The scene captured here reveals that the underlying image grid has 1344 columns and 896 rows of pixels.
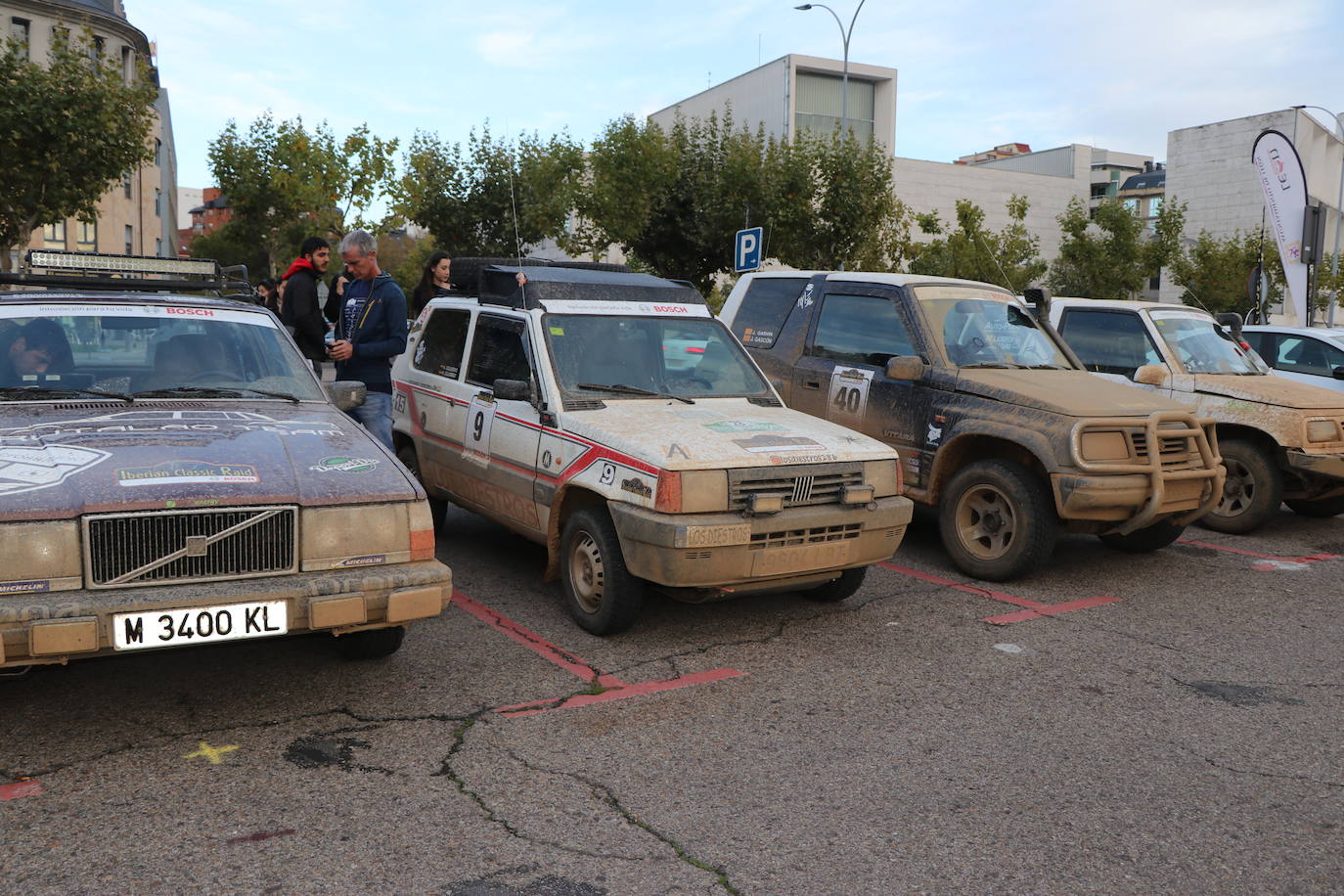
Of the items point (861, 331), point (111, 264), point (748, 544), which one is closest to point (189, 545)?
point (748, 544)

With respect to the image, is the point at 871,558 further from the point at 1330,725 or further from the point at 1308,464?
the point at 1308,464

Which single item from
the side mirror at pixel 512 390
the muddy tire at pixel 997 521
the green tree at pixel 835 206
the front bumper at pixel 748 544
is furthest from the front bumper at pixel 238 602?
the green tree at pixel 835 206

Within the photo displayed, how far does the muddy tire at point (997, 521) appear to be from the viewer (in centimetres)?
659

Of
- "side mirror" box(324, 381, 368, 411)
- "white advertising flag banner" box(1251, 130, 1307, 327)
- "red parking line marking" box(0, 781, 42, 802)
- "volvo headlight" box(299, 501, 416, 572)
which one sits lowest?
"red parking line marking" box(0, 781, 42, 802)

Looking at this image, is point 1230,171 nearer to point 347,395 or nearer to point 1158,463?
point 1158,463

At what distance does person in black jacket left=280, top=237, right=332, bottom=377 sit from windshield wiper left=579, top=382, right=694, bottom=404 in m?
2.79

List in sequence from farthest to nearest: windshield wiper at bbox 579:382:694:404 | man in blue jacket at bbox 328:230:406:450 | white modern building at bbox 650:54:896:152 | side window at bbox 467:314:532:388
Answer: white modern building at bbox 650:54:896:152
man in blue jacket at bbox 328:230:406:450
side window at bbox 467:314:532:388
windshield wiper at bbox 579:382:694:404

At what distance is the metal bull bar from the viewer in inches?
253

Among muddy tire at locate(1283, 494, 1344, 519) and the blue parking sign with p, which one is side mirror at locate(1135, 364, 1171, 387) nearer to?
muddy tire at locate(1283, 494, 1344, 519)

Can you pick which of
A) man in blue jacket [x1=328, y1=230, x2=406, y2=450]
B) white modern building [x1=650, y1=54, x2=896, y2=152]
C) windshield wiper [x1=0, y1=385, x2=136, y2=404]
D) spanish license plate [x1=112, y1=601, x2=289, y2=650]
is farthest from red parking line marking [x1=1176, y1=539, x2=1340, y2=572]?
white modern building [x1=650, y1=54, x2=896, y2=152]

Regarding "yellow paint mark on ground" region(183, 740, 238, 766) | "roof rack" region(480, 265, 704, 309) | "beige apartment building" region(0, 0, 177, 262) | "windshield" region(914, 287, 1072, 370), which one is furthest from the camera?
"beige apartment building" region(0, 0, 177, 262)

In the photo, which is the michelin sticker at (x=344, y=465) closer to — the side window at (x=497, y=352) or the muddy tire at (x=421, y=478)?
the side window at (x=497, y=352)

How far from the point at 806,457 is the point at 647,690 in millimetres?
1425

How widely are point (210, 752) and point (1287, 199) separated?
19868 millimetres
